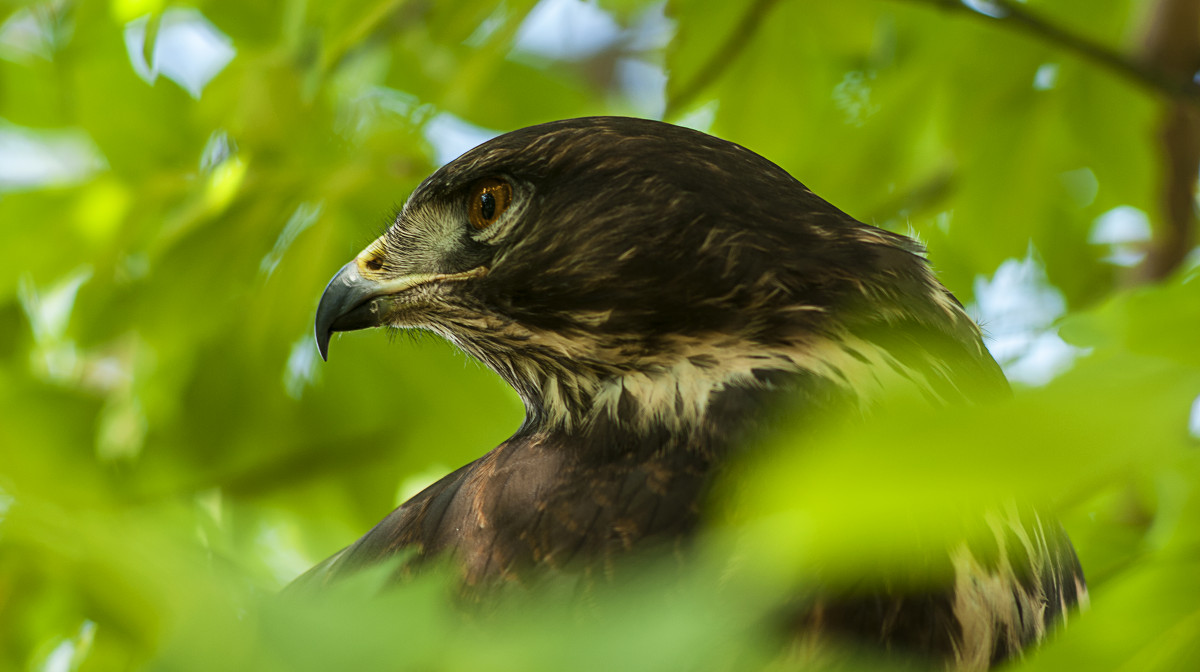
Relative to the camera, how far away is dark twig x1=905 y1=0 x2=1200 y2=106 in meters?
2.61

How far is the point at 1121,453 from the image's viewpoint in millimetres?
573

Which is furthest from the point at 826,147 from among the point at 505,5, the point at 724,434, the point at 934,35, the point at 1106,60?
the point at 724,434

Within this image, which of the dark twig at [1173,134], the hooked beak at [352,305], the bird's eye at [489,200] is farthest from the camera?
the dark twig at [1173,134]

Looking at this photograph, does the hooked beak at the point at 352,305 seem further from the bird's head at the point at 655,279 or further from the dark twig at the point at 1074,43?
the dark twig at the point at 1074,43

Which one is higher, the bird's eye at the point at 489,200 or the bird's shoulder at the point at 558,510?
the bird's eye at the point at 489,200

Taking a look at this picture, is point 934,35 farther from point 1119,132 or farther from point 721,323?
point 721,323

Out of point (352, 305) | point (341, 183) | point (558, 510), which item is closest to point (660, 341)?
point (558, 510)

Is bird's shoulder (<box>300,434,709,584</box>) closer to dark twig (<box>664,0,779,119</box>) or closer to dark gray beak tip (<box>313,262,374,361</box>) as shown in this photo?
dark gray beak tip (<box>313,262,374,361</box>)

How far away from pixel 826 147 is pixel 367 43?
1.31 meters

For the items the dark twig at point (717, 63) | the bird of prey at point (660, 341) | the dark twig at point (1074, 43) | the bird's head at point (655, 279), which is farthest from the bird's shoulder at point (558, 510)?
the dark twig at point (1074, 43)

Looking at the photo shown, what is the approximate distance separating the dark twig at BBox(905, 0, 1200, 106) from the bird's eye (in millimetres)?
1121

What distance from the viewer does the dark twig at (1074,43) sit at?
8.55ft

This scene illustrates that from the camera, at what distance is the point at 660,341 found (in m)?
2.03

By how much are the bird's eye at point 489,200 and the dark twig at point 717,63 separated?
1.75ft
